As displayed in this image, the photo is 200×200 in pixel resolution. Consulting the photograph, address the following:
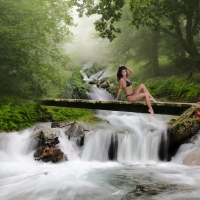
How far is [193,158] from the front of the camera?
731 cm

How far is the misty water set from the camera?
5207 mm

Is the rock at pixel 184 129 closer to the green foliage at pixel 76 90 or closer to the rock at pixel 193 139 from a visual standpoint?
the rock at pixel 193 139

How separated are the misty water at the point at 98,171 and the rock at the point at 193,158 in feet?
0.64

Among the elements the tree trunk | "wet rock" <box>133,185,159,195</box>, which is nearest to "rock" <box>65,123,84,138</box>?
"wet rock" <box>133,185,159,195</box>

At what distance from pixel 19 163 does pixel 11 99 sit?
5.05m

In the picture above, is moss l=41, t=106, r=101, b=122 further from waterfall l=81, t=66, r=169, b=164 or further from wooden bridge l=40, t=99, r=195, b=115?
waterfall l=81, t=66, r=169, b=164

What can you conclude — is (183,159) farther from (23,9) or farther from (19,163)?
(23,9)

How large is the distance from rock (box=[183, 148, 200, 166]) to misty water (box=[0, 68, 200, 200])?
0.64 feet

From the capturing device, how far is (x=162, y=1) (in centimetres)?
1232

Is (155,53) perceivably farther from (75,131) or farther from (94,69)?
(75,131)

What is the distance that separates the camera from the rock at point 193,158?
23.6 feet

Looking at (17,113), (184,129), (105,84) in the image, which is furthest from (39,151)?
(105,84)

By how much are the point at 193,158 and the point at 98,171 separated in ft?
10.1

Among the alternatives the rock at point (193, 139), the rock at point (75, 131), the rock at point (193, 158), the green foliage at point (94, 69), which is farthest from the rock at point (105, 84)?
the rock at point (193, 158)
